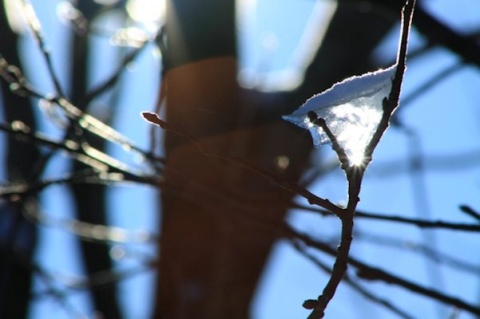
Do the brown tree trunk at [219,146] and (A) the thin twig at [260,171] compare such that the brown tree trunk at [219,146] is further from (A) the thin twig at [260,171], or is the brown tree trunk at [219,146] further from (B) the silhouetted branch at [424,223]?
(A) the thin twig at [260,171]

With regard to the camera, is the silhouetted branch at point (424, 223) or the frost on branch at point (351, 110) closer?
the frost on branch at point (351, 110)

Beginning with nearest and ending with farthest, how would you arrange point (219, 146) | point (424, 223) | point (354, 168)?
1. point (354, 168)
2. point (424, 223)
3. point (219, 146)

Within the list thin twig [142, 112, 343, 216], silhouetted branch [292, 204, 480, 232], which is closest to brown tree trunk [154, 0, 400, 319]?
silhouetted branch [292, 204, 480, 232]

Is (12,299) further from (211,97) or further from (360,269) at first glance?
(360,269)

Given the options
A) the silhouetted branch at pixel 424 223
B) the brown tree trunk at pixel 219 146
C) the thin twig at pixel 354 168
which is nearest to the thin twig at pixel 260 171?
the thin twig at pixel 354 168

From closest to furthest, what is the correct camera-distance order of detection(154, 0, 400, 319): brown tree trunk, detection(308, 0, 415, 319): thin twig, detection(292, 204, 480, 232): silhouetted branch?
detection(308, 0, 415, 319): thin twig, detection(292, 204, 480, 232): silhouetted branch, detection(154, 0, 400, 319): brown tree trunk

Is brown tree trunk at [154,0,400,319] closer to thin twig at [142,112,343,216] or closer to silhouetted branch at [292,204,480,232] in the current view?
silhouetted branch at [292,204,480,232]

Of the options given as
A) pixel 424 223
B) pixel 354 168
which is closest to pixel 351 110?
pixel 354 168

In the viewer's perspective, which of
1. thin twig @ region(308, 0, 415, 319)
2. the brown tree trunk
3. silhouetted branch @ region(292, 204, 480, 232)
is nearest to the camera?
thin twig @ region(308, 0, 415, 319)

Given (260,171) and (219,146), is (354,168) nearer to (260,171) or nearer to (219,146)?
(260,171)
